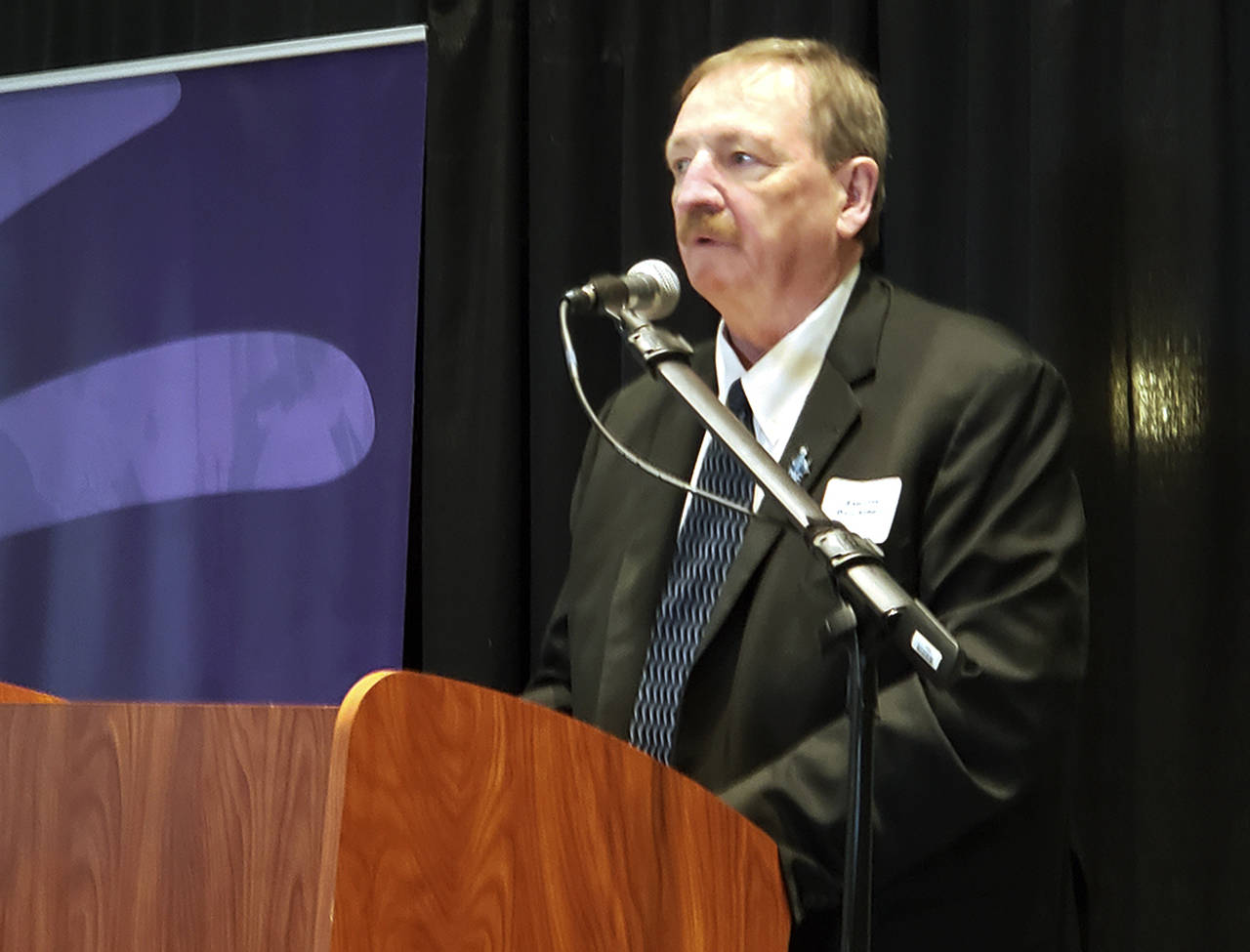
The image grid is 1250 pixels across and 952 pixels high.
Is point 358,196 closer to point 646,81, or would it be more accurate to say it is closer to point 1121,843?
point 646,81

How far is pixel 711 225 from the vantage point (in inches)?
87.9

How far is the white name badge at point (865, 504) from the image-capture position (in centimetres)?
189

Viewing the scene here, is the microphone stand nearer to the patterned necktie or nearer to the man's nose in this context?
the patterned necktie

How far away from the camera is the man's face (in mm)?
2217

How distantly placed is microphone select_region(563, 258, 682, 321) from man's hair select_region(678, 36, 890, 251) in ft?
2.23

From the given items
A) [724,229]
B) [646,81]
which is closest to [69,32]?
[646,81]

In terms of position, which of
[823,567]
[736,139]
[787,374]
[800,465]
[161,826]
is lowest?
[161,826]

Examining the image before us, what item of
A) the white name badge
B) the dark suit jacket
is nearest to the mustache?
the dark suit jacket

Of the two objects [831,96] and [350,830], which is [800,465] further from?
[350,830]

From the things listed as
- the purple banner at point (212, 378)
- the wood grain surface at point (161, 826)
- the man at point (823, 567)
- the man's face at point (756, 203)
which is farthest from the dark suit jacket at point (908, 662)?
the purple banner at point (212, 378)

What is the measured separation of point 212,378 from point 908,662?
1999 mm

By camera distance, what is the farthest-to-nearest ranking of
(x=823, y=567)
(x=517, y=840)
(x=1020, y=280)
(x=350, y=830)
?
(x=1020, y=280) < (x=823, y=567) < (x=517, y=840) < (x=350, y=830)

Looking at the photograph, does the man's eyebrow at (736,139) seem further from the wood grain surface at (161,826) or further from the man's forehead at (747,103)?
the wood grain surface at (161,826)

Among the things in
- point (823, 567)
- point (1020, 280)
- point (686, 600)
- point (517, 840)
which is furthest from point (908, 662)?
point (1020, 280)
